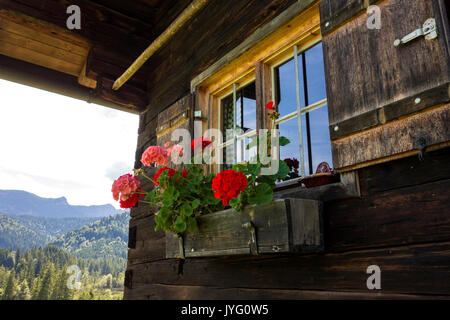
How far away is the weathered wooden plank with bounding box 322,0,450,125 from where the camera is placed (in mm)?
1216

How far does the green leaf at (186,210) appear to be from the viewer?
183cm

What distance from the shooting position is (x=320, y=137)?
185cm

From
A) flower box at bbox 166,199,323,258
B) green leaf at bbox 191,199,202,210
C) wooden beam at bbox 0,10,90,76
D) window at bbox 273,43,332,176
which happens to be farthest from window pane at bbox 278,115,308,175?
wooden beam at bbox 0,10,90,76

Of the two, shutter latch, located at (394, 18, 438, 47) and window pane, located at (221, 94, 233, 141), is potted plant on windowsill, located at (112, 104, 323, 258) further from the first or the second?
shutter latch, located at (394, 18, 438, 47)

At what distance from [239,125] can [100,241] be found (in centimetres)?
13166

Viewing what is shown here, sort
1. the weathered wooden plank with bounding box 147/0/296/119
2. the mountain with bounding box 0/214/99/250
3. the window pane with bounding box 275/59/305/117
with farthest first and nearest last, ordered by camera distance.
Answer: the mountain with bounding box 0/214/99/250 < the weathered wooden plank with bounding box 147/0/296/119 < the window pane with bounding box 275/59/305/117

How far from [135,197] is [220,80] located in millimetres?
1182

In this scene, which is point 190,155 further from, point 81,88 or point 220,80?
point 81,88

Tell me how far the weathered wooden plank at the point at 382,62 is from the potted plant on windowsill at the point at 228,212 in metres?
0.38

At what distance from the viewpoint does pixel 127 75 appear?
319 cm

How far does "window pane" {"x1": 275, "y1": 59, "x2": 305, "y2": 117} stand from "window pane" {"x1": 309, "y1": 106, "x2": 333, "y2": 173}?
0.15 metres

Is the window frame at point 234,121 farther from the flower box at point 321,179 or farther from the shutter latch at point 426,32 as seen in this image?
the shutter latch at point 426,32

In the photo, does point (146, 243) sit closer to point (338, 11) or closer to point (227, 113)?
point (227, 113)

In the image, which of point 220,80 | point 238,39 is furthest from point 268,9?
point 220,80
